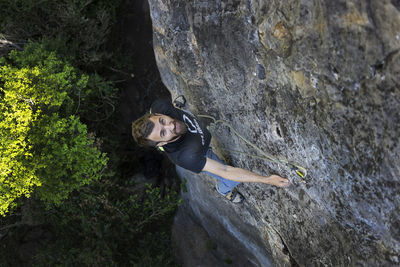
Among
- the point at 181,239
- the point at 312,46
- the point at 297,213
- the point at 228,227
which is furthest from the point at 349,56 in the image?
the point at 181,239

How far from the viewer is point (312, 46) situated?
8.04 feet

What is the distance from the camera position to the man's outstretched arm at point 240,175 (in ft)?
11.1

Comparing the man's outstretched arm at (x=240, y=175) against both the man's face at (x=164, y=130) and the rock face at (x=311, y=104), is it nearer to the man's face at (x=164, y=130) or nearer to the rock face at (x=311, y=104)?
the rock face at (x=311, y=104)

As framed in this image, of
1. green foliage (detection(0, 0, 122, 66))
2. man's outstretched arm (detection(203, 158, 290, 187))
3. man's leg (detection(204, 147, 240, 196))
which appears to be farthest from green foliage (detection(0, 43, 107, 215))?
man's outstretched arm (detection(203, 158, 290, 187))

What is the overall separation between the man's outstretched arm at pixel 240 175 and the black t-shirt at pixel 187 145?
11 cm

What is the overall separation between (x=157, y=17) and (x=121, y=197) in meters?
4.20

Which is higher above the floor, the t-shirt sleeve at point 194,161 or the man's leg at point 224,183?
the t-shirt sleeve at point 194,161

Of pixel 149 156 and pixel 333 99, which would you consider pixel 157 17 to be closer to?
pixel 333 99

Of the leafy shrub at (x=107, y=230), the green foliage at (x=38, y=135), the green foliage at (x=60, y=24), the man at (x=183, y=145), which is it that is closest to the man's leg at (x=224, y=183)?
the man at (x=183, y=145)

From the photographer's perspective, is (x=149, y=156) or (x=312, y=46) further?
(x=149, y=156)

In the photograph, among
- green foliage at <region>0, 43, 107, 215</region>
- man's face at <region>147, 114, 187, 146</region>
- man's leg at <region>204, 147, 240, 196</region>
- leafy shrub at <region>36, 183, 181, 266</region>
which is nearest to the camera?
man's face at <region>147, 114, 187, 146</region>

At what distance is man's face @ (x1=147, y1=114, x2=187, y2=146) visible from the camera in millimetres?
3377

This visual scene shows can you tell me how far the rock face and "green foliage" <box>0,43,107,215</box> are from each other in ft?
7.78

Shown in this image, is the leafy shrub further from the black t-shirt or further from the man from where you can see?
the man
